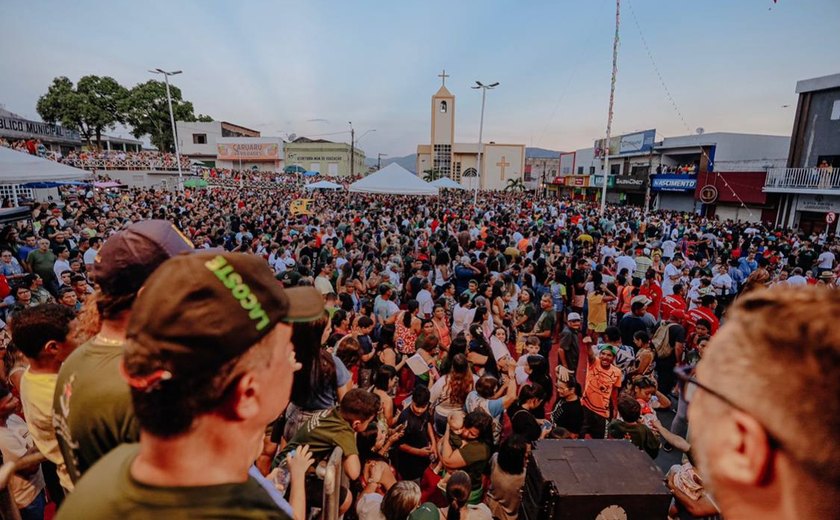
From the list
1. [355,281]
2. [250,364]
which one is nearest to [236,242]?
[355,281]

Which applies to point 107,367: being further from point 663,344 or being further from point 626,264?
point 626,264

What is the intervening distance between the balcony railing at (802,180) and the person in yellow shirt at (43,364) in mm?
27918

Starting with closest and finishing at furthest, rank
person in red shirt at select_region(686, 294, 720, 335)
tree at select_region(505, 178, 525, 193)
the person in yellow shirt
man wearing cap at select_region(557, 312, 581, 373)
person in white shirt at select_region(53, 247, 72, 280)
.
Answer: the person in yellow shirt < man wearing cap at select_region(557, 312, 581, 373) < person in red shirt at select_region(686, 294, 720, 335) < person in white shirt at select_region(53, 247, 72, 280) < tree at select_region(505, 178, 525, 193)

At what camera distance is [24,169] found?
8.55 meters

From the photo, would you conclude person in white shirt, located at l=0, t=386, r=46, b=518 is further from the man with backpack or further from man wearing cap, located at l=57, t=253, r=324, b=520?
the man with backpack

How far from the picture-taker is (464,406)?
150 inches

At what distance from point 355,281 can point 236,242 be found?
608 centimetres

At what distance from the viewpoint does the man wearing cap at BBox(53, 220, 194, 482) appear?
1.27 metres

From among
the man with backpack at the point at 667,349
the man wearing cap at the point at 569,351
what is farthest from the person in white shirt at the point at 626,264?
the man wearing cap at the point at 569,351

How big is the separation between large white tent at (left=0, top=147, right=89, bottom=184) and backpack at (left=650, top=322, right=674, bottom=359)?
1218cm

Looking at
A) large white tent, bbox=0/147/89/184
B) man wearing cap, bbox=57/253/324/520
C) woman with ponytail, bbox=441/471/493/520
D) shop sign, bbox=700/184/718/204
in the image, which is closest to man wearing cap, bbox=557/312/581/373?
woman with ponytail, bbox=441/471/493/520

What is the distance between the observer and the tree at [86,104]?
39969mm

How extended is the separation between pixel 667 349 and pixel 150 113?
56.8m

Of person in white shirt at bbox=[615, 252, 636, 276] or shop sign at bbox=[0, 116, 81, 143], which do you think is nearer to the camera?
person in white shirt at bbox=[615, 252, 636, 276]
